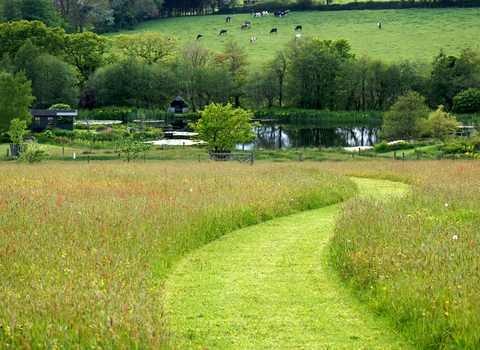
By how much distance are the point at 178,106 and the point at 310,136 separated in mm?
35166

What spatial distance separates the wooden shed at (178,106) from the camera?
84250 mm

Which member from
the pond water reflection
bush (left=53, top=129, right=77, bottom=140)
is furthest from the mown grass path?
bush (left=53, top=129, right=77, bottom=140)

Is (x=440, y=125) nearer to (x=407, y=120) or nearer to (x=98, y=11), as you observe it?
(x=407, y=120)

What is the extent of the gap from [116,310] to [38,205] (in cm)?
532

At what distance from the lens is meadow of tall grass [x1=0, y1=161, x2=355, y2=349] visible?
14.5 feet

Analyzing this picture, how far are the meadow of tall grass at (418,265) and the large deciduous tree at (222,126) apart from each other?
22748 mm

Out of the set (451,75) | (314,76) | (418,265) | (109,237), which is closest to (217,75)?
(314,76)

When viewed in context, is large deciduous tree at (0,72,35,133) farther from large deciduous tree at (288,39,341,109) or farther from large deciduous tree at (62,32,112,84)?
large deciduous tree at (288,39,341,109)

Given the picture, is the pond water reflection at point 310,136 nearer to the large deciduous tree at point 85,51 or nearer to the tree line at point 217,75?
the tree line at point 217,75

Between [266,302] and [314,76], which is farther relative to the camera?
[314,76]

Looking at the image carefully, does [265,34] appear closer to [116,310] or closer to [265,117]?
[265,117]

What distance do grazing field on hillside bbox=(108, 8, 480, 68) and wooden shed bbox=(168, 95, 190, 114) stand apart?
22.9 metres

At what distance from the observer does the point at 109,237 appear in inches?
297

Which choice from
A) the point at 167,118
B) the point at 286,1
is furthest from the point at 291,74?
the point at 286,1
